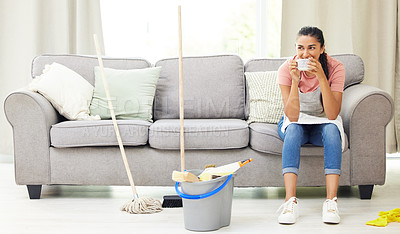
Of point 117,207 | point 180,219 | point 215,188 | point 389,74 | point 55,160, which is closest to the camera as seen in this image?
point 215,188

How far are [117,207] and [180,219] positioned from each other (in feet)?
1.43

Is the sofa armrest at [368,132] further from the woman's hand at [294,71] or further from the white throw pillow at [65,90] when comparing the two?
the white throw pillow at [65,90]

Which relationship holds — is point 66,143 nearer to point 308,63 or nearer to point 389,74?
point 308,63

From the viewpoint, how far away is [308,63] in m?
2.57

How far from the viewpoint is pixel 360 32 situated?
4285 millimetres

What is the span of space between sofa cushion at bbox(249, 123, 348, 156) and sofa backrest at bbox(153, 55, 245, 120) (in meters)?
0.53

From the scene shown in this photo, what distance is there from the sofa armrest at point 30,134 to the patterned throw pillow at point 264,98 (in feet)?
4.04

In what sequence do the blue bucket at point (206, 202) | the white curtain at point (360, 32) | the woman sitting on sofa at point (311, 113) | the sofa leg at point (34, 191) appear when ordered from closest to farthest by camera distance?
the blue bucket at point (206, 202)
the woman sitting on sofa at point (311, 113)
the sofa leg at point (34, 191)
the white curtain at point (360, 32)

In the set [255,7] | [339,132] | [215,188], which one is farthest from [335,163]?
[255,7]

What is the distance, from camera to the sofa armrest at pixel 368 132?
2.86 m

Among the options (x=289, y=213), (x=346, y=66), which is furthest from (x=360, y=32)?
(x=289, y=213)

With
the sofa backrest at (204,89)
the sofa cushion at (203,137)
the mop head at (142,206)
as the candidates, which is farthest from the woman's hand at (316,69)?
the mop head at (142,206)

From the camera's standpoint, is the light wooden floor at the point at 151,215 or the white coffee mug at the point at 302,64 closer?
the light wooden floor at the point at 151,215

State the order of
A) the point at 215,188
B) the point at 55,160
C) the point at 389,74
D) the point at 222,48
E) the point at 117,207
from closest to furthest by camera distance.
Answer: the point at 215,188
the point at 117,207
the point at 55,160
the point at 389,74
the point at 222,48
